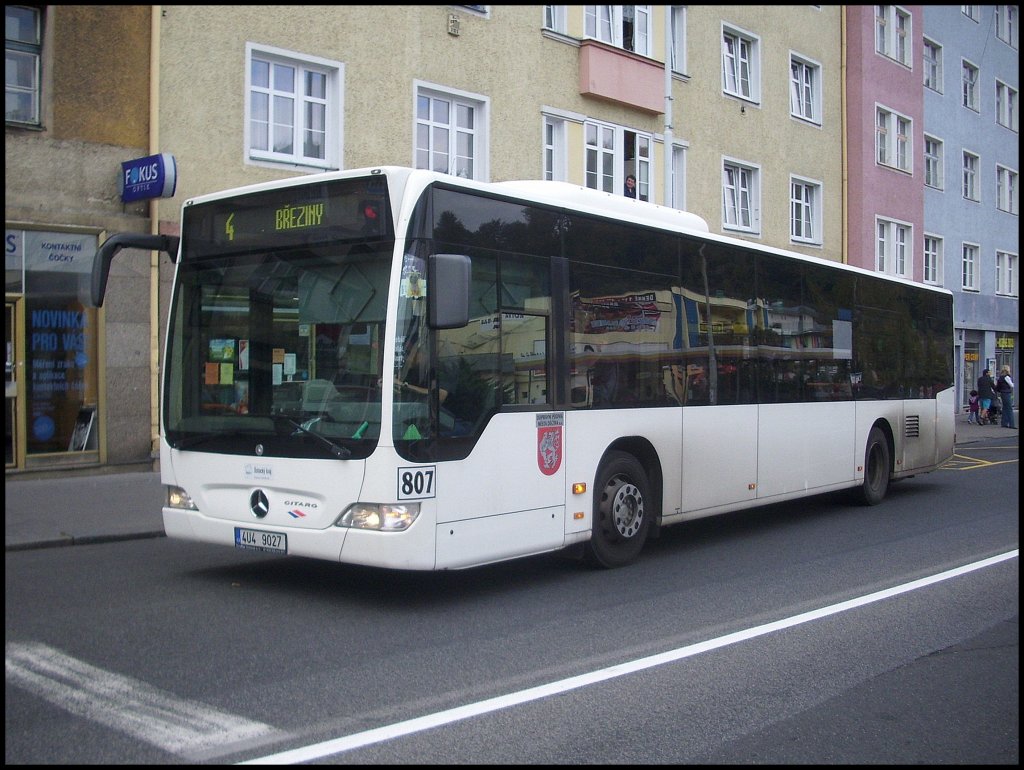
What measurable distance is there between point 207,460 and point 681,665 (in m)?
3.79

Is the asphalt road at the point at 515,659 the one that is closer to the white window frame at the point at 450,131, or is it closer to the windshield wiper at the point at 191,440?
the windshield wiper at the point at 191,440

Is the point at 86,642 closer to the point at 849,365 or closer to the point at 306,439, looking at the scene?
the point at 306,439

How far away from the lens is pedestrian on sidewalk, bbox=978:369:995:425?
3136 centimetres

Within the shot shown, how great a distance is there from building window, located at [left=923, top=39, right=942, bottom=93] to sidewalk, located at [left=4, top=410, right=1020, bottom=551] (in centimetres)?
2833

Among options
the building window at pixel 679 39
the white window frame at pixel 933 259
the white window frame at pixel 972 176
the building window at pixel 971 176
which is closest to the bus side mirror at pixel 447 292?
the building window at pixel 679 39

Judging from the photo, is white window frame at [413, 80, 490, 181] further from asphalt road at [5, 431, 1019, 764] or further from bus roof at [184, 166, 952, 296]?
asphalt road at [5, 431, 1019, 764]

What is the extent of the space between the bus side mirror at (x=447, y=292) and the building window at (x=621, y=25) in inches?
653

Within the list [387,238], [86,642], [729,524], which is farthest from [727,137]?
[86,642]

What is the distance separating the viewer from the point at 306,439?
7.14 m

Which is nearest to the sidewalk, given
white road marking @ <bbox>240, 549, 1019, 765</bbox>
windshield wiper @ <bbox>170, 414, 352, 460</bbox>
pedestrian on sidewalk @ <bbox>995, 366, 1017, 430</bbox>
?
windshield wiper @ <bbox>170, 414, 352, 460</bbox>

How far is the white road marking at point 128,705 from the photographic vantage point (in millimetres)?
4625

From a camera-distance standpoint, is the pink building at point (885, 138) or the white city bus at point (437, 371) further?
the pink building at point (885, 138)

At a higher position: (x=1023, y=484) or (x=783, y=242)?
(x=783, y=242)

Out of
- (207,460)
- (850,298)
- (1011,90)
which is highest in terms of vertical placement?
(1011,90)
